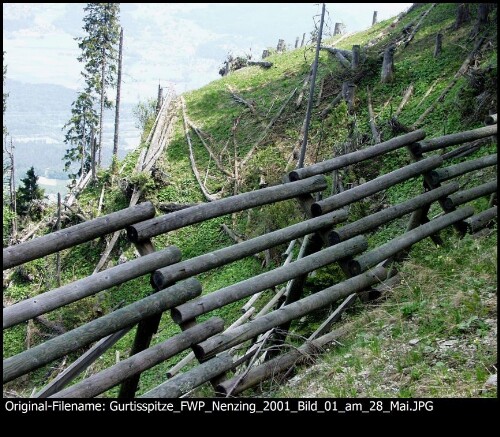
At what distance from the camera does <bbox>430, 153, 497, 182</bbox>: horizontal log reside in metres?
6.89

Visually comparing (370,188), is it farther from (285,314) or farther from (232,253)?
(232,253)

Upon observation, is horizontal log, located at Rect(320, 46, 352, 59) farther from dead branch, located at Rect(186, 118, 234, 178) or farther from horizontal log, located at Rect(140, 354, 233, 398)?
horizontal log, located at Rect(140, 354, 233, 398)

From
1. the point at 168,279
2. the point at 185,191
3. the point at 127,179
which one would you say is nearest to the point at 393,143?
the point at 168,279

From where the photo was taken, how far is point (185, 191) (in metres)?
16.5

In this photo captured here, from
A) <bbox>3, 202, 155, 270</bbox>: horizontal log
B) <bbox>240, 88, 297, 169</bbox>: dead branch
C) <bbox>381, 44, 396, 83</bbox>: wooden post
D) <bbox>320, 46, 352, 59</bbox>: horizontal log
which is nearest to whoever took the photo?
<bbox>3, 202, 155, 270</bbox>: horizontal log

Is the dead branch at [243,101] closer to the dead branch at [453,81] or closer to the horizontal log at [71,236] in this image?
the dead branch at [453,81]

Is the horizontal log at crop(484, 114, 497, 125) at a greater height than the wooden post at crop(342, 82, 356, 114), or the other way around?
the horizontal log at crop(484, 114, 497, 125)

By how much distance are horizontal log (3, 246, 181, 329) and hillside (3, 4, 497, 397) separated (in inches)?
58.1

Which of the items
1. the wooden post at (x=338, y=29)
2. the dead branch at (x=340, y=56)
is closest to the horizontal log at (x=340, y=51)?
the dead branch at (x=340, y=56)

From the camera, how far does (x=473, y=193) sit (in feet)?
23.5

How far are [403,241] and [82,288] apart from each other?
3.60 metres

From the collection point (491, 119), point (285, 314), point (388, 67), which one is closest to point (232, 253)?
point (285, 314)

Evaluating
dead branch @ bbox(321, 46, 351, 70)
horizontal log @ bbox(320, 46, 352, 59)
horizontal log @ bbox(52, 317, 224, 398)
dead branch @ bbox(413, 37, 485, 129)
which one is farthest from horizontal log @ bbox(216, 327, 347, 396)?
horizontal log @ bbox(320, 46, 352, 59)

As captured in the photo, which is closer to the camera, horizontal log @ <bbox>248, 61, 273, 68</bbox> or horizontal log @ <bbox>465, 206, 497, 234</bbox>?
horizontal log @ <bbox>465, 206, 497, 234</bbox>
